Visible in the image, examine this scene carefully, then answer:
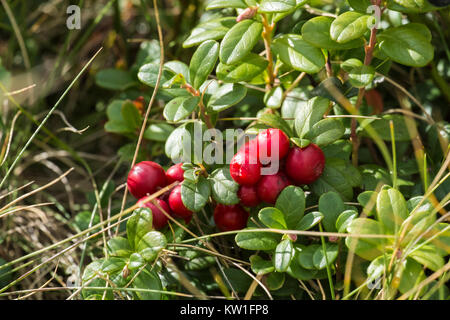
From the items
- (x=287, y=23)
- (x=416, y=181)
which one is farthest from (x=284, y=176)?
(x=287, y=23)

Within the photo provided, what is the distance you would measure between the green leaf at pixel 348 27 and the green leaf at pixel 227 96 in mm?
398

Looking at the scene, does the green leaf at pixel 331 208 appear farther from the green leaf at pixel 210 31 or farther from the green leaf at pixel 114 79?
the green leaf at pixel 114 79

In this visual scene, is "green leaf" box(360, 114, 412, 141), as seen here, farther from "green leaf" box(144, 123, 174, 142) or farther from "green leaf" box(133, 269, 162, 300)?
"green leaf" box(133, 269, 162, 300)

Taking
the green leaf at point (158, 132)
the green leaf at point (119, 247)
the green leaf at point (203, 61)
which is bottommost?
the green leaf at point (119, 247)

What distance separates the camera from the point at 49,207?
9.27ft

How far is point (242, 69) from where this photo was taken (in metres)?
2.02

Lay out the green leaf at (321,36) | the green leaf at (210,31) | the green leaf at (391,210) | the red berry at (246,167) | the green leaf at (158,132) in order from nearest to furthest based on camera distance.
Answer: the green leaf at (391,210), the red berry at (246,167), the green leaf at (321,36), the green leaf at (210,31), the green leaf at (158,132)

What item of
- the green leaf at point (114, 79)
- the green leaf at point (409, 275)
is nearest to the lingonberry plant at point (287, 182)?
the green leaf at point (409, 275)

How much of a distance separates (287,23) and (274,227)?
4.19 feet

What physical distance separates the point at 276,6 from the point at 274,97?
0.42m

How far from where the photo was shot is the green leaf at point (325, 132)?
6.15ft

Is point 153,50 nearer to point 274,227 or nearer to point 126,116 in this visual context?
point 126,116

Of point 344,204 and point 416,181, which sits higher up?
point 344,204
